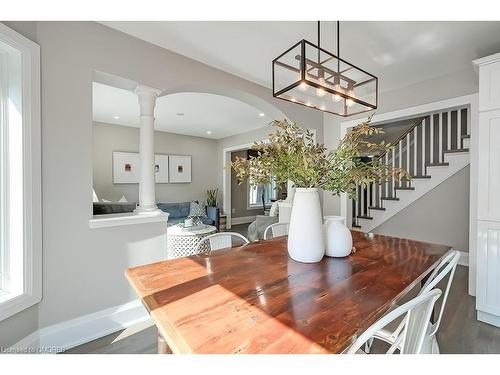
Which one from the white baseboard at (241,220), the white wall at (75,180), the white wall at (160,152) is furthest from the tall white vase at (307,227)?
the white baseboard at (241,220)

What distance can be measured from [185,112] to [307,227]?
13.3 ft

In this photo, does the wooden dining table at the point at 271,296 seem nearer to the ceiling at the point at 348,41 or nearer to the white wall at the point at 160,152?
the ceiling at the point at 348,41

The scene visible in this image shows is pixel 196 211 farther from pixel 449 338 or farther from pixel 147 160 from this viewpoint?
pixel 449 338

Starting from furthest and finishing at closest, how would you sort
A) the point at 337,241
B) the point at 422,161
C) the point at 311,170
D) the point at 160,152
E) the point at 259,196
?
the point at 259,196
the point at 160,152
the point at 422,161
the point at 337,241
the point at 311,170

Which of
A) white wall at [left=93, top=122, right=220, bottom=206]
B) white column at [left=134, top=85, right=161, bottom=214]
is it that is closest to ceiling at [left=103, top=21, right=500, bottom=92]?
white column at [left=134, top=85, right=161, bottom=214]

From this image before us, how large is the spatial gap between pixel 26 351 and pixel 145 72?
2.27 m

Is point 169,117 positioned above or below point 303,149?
above

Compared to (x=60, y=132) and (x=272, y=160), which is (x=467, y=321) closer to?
(x=272, y=160)

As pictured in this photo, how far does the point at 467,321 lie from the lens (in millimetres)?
2195

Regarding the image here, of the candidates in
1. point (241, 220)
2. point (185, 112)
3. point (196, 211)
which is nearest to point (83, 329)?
point (185, 112)

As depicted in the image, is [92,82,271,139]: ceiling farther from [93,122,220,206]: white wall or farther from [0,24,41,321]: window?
[0,24,41,321]: window

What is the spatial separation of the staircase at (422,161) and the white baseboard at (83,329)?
3212mm

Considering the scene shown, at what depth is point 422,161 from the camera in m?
4.15
